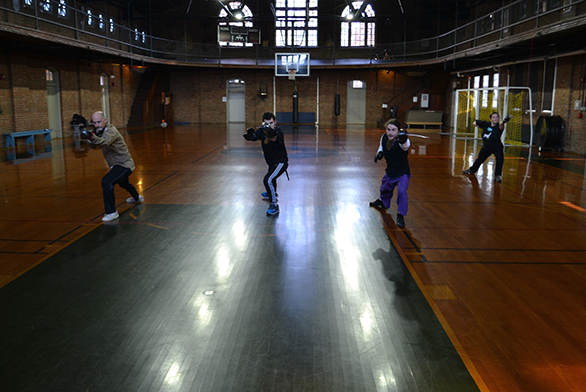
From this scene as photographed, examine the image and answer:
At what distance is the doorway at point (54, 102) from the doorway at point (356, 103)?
56.4 feet

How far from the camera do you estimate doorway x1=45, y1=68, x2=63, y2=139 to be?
19.6 m

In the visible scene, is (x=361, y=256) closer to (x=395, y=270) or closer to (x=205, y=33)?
(x=395, y=270)

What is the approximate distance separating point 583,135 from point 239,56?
20.3 m

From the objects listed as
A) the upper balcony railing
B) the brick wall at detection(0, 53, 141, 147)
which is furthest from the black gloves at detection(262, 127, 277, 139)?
the brick wall at detection(0, 53, 141, 147)


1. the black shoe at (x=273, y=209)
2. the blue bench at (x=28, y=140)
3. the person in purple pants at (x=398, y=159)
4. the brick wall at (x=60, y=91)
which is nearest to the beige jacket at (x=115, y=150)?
the black shoe at (x=273, y=209)

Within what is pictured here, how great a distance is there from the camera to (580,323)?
12.6 feet

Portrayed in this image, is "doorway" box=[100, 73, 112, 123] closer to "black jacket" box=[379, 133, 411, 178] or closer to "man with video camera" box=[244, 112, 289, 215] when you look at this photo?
"man with video camera" box=[244, 112, 289, 215]

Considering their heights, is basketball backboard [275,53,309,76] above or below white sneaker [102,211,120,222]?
above

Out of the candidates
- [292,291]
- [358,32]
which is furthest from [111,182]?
[358,32]

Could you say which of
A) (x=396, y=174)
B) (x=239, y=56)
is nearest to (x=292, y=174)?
(x=396, y=174)

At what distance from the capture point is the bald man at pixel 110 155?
653 cm

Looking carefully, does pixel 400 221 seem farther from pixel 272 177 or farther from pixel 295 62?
pixel 295 62

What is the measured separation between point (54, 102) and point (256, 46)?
38.9ft

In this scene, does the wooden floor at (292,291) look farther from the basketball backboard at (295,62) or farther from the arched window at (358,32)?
the arched window at (358,32)
